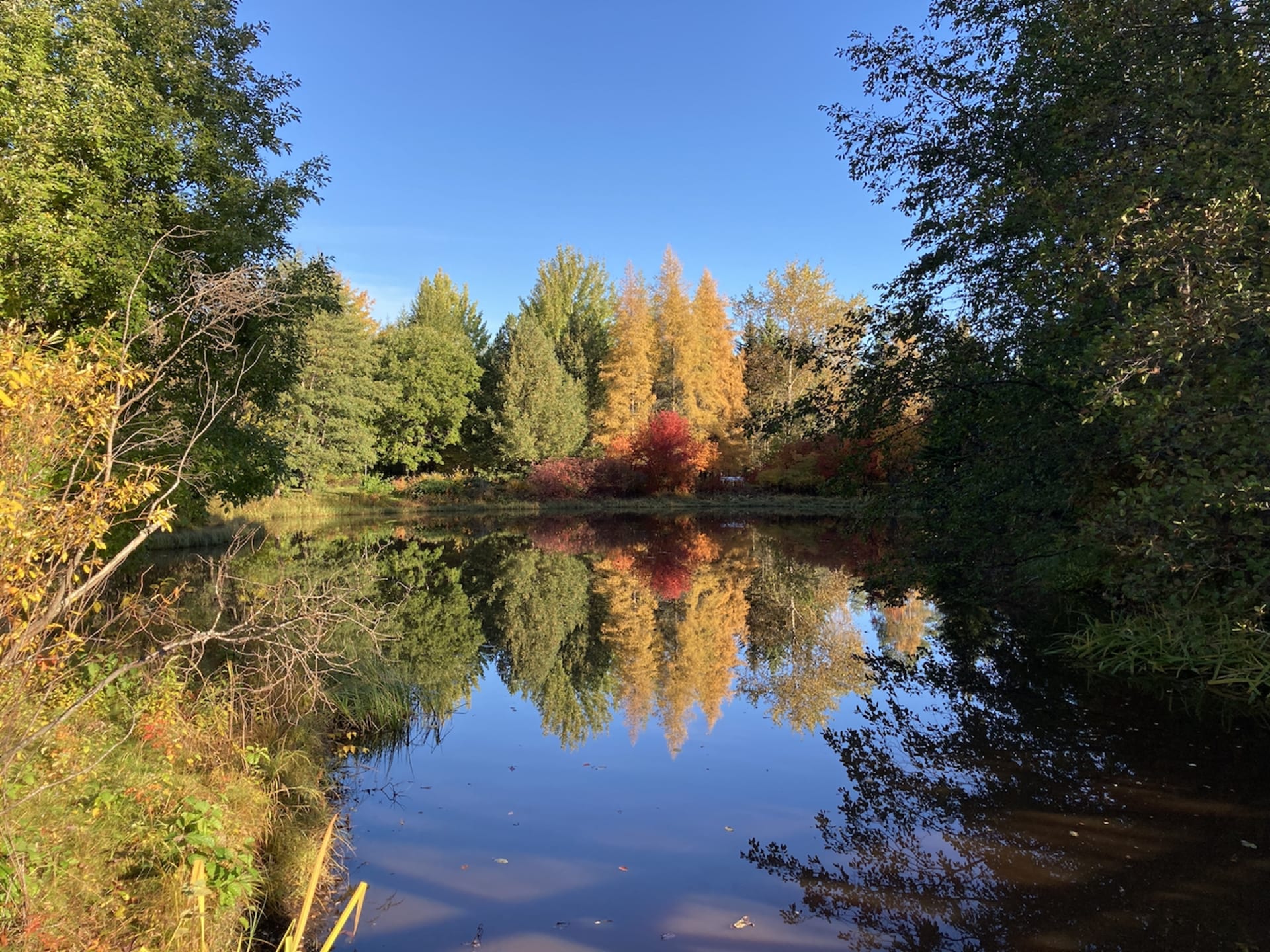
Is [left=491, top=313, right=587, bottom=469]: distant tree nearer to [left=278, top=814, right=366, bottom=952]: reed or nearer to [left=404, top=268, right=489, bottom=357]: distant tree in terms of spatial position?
[left=404, top=268, right=489, bottom=357]: distant tree

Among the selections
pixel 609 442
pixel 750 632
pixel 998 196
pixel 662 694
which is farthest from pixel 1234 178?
Result: pixel 609 442

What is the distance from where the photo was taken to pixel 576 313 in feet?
143

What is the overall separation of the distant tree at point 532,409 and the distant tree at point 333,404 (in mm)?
5998

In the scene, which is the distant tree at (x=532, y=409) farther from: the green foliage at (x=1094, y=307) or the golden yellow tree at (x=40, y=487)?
the golden yellow tree at (x=40, y=487)

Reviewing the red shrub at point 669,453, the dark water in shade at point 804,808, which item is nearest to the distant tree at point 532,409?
the red shrub at point 669,453

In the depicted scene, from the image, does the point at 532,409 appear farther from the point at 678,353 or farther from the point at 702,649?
the point at 702,649

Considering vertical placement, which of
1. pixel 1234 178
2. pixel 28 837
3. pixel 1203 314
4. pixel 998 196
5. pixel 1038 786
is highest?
pixel 998 196

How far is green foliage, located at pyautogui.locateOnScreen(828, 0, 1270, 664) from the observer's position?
208 inches

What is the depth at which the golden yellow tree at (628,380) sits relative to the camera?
37500mm

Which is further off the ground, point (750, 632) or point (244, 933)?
point (750, 632)

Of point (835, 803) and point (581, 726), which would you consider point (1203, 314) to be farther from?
point (581, 726)

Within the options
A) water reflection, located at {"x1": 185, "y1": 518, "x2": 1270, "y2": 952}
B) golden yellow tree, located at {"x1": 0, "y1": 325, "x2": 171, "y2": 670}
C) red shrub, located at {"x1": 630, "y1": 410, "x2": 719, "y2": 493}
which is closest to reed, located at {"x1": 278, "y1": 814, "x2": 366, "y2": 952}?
water reflection, located at {"x1": 185, "y1": 518, "x2": 1270, "y2": 952}

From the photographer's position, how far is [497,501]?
36250mm

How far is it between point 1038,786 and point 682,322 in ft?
112
